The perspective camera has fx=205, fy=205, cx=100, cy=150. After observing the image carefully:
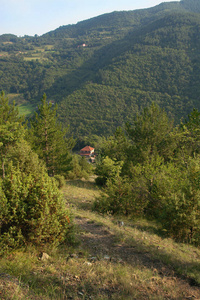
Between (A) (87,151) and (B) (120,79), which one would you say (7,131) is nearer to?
(A) (87,151)

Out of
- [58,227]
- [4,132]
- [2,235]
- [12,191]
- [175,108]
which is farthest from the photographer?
[175,108]

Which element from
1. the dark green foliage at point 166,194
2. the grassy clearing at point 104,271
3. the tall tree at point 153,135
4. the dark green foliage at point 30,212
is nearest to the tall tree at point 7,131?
the dark green foliage at point 166,194

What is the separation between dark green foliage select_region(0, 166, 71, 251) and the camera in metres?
4.35

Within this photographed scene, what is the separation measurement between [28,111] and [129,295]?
8814cm

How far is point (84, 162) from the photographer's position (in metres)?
28.3

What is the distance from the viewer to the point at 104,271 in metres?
4.20

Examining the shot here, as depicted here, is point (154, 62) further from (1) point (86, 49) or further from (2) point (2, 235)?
(2) point (2, 235)

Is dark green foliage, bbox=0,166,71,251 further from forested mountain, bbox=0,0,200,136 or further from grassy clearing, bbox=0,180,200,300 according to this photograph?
forested mountain, bbox=0,0,200,136

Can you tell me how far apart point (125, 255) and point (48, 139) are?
14353 mm

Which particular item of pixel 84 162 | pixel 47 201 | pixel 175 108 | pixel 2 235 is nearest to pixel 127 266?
pixel 47 201

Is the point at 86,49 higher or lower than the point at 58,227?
higher

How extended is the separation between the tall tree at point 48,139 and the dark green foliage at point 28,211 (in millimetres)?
12511

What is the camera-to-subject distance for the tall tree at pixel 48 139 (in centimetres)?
1741

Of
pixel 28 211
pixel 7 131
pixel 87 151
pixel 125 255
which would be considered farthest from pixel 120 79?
pixel 28 211
